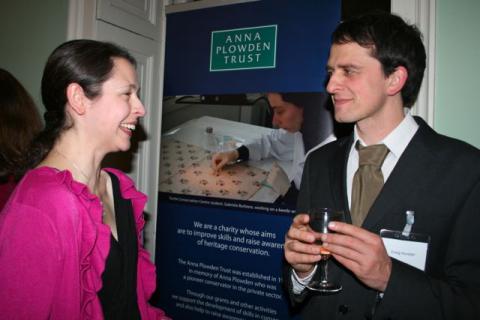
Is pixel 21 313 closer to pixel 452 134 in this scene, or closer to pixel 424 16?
pixel 452 134

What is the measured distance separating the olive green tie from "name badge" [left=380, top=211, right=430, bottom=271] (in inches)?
5.2

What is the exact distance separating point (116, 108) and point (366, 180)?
1.07 meters

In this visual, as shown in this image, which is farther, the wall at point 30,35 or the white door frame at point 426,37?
the wall at point 30,35

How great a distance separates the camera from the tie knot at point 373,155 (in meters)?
1.43

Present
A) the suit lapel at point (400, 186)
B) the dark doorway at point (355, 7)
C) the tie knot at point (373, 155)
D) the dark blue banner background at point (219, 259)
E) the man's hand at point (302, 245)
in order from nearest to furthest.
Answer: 1. the man's hand at point (302, 245)
2. the suit lapel at point (400, 186)
3. the tie knot at point (373, 155)
4. the dark doorway at point (355, 7)
5. the dark blue banner background at point (219, 259)

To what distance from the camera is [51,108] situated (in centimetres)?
149

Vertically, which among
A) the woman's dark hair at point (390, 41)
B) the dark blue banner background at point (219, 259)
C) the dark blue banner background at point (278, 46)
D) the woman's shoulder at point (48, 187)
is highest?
the dark blue banner background at point (278, 46)

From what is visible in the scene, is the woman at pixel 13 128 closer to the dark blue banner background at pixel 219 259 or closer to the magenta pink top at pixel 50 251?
the magenta pink top at pixel 50 251

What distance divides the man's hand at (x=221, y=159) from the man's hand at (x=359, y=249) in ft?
4.78

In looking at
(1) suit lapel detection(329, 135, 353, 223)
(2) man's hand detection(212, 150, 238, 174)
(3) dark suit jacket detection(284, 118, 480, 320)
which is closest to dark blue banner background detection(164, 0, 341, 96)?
(2) man's hand detection(212, 150, 238, 174)

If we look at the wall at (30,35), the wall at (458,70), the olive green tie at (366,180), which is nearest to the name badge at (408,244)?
the olive green tie at (366,180)

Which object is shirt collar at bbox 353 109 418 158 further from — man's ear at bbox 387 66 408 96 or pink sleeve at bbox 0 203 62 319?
pink sleeve at bbox 0 203 62 319

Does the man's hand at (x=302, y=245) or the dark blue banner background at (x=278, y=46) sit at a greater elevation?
the dark blue banner background at (x=278, y=46)

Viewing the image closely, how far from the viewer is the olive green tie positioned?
55.1 inches
